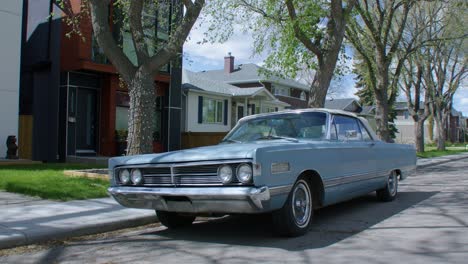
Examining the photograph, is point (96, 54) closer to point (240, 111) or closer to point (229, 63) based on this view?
point (240, 111)

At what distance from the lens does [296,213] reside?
593 cm

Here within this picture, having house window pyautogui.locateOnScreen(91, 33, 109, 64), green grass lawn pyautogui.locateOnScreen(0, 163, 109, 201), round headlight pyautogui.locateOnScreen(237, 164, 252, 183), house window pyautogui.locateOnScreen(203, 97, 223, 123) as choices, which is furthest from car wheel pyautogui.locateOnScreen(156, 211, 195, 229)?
house window pyautogui.locateOnScreen(203, 97, 223, 123)

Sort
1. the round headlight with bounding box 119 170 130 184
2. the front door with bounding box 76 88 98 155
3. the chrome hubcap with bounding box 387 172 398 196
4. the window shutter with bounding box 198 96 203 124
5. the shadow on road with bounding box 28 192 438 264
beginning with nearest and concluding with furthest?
the shadow on road with bounding box 28 192 438 264 < the round headlight with bounding box 119 170 130 184 < the chrome hubcap with bounding box 387 172 398 196 < the front door with bounding box 76 88 98 155 < the window shutter with bounding box 198 96 203 124

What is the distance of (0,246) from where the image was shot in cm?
568

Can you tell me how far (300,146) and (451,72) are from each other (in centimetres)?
3479

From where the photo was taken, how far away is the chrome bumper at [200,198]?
5.09 m

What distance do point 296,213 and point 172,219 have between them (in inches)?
73.7

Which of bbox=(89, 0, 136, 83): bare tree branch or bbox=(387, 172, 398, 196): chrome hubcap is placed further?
bbox=(89, 0, 136, 83): bare tree branch

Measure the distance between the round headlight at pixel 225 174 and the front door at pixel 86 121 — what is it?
1364cm

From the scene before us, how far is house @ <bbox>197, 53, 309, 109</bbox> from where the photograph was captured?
38250 millimetres

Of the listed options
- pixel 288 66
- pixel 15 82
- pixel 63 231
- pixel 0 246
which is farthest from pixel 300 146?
pixel 15 82

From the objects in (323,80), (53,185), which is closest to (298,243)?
(53,185)

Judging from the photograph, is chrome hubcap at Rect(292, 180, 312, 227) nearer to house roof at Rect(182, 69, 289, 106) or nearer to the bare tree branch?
the bare tree branch

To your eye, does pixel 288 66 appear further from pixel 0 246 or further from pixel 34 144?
pixel 0 246
